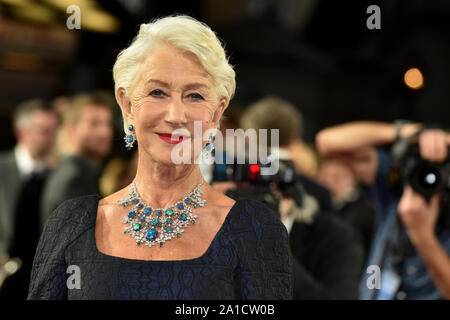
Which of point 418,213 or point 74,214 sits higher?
point 418,213

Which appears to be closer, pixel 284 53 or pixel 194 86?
pixel 194 86

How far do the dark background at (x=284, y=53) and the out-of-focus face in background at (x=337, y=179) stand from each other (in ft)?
2.64

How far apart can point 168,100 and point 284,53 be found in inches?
548

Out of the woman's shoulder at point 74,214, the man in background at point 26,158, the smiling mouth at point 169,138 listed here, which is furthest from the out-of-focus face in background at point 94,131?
the man in background at point 26,158

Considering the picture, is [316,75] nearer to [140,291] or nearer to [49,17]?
[49,17]

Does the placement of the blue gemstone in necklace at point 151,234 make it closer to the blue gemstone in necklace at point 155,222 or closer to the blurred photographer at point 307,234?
the blue gemstone in necklace at point 155,222

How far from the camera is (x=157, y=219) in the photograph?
106 cm

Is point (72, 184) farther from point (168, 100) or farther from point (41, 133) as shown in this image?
point (41, 133)

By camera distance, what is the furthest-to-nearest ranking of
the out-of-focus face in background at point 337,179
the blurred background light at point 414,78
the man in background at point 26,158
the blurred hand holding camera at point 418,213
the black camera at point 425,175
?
1. the out-of-focus face in background at point 337,179
2. the man in background at point 26,158
3. the blurred hand holding camera at point 418,213
4. the black camera at point 425,175
5. the blurred background light at point 414,78

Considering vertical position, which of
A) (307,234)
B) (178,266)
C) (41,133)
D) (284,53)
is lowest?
(178,266)

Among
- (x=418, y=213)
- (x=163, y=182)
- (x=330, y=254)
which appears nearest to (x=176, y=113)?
(x=163, y=182)

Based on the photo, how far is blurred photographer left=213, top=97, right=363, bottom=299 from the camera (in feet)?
5.51

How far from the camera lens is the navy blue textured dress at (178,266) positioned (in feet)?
3.32

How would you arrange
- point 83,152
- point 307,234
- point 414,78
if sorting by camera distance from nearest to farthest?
point 83,152 < point 414,78 < point 307,234
